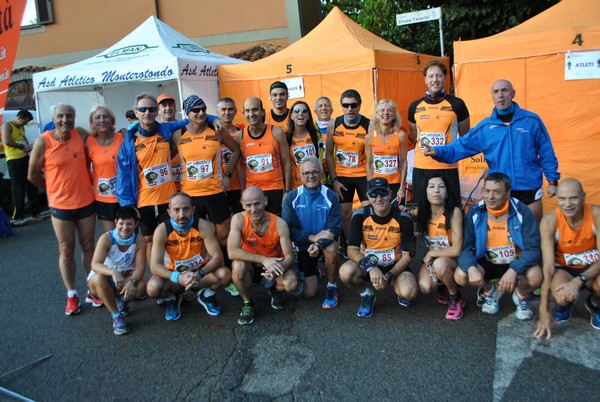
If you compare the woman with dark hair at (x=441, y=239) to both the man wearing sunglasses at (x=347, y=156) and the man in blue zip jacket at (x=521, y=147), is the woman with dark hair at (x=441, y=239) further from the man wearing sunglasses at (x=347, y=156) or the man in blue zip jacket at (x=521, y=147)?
the man wearing sunglasses at (x=347, y=156)

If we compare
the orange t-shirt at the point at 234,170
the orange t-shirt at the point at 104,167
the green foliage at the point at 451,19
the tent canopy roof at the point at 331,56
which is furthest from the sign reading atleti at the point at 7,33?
the green foliage at the point at 451,19

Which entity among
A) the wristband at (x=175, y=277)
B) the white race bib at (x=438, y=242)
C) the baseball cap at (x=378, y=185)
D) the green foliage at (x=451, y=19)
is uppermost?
the green foliage at (x=451, y=19)

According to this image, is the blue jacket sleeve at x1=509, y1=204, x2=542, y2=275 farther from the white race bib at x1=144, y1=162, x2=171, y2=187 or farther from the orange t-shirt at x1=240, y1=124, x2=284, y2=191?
the white race bib at x1=144, y1=162, x2=171, y2=187

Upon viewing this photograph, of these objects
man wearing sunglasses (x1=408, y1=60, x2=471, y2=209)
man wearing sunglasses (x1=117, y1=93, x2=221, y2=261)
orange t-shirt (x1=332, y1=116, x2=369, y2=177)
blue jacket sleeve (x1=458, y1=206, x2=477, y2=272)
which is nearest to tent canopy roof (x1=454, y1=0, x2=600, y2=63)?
man wearing sunglasses (x1=408, y1=60, x2=471, y2=209)

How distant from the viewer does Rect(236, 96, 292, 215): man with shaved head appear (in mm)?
4898

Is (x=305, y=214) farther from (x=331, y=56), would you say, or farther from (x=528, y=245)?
(x=331, y=56)

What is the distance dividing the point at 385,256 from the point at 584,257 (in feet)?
4.90

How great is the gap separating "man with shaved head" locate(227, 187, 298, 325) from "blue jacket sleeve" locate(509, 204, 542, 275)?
5.96 ft

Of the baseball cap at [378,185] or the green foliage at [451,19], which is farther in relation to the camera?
the green foliage at [451,19]

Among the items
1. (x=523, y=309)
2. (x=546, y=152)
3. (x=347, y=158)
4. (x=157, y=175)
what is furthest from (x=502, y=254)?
(x=157, y=175)

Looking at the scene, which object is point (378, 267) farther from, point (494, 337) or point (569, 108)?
point (569, 108)

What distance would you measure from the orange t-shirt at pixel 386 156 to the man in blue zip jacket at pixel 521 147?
98 centimetres

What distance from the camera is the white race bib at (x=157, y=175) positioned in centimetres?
445

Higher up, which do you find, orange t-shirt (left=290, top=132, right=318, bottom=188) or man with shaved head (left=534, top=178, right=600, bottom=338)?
orange t-shirt (left=290, top=132, right=318, bottom=188)
